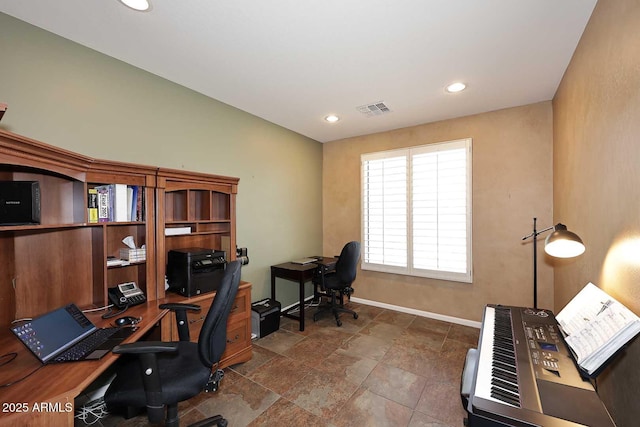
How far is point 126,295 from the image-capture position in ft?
6.61

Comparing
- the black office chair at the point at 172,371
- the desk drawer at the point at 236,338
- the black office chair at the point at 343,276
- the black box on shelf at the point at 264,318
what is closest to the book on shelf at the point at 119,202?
the black office chair at the point at 172,371

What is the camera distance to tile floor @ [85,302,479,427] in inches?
76.0

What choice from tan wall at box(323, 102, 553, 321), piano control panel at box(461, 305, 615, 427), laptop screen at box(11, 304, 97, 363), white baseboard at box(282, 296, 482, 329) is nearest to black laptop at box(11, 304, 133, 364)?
laptop screen at box(11, 304, 97, 363)

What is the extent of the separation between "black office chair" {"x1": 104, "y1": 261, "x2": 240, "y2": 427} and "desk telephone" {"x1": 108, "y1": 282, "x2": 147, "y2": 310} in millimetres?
511

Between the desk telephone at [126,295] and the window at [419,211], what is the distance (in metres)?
3.03

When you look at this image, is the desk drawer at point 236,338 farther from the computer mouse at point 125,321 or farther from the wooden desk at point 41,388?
the wooden desk at point 41,388

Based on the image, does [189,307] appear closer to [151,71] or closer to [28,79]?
[28,79]

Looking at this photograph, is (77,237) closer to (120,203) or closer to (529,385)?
(120,203)

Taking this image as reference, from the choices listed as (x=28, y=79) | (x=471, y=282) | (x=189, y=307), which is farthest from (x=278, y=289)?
(x=28, y=79)

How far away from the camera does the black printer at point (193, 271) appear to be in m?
2.25

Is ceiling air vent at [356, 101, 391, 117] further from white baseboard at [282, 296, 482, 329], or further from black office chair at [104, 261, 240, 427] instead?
white baseboard at [282, 296, 482, 329]

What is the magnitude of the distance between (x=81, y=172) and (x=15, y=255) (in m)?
0.64

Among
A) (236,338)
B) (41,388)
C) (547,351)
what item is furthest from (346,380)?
(41,388)

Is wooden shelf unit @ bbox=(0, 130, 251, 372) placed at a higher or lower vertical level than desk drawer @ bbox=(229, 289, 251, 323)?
higher
